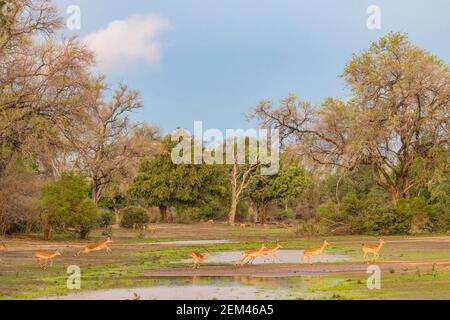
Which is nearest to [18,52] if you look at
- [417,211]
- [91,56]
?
[91,56]

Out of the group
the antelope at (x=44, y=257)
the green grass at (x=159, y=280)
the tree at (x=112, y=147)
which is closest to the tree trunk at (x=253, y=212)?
the tree at (x=112, y=147)

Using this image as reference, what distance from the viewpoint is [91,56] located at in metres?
45.2

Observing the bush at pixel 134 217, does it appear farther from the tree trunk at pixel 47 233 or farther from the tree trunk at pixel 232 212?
the tree trunk at pixel 232 212

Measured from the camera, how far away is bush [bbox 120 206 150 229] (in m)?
69.2

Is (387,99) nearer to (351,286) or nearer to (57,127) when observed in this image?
(57,127)

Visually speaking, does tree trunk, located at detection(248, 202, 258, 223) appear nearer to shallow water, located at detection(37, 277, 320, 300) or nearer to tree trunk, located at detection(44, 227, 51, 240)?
tree trunk, located at detection(44, 227, 51, 240)

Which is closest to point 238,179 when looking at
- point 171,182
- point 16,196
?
point 171,182

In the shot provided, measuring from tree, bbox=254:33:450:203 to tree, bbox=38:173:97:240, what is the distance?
52.2ft

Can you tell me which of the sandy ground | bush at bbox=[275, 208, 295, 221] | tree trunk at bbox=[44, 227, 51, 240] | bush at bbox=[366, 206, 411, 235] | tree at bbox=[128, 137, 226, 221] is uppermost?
tree at bbox=[128, 137, 226, 221]

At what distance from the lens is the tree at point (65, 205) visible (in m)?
44.7

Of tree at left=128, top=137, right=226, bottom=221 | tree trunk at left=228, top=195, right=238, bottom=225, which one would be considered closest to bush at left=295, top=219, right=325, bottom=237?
tree at left=128, top=137, right=226, bottom=221
